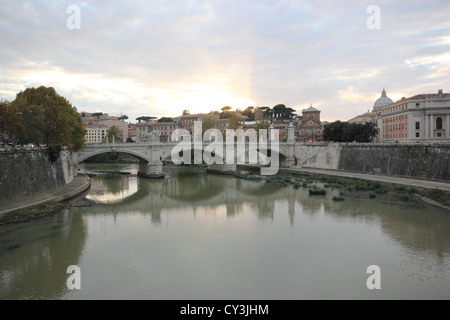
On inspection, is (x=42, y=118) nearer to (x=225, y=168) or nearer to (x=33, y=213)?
(x=33, y=213)

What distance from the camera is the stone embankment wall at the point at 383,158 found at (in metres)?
20.4

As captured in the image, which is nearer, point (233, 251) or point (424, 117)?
point (233, 251)

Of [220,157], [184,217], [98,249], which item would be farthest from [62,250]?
[220,157]

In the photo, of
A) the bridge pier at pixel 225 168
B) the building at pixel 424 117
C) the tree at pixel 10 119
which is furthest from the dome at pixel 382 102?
the tree at pixel 10 119

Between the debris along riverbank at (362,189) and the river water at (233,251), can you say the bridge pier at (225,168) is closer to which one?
the debris along riverbank at (362,189)

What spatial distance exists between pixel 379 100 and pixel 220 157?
109 feet

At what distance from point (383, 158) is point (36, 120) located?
21.7 m

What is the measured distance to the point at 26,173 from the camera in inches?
623

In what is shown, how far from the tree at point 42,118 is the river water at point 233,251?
4.01 meters

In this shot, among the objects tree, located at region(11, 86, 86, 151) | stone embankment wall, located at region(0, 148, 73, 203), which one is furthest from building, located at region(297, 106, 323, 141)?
stone embankment wall, located at region(0, 148, 73, 203)

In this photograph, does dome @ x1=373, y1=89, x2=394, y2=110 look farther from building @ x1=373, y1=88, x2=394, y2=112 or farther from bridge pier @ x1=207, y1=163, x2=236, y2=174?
bridge pier @ x1=207, y1=163, x2=236, y2=174

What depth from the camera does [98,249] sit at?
35.2 ft

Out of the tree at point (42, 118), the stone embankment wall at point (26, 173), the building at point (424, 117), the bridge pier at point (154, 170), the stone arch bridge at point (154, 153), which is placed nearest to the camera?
the stone embankment wall at point (26, 173)

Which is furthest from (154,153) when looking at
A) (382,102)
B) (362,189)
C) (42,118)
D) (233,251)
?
(382,102)
